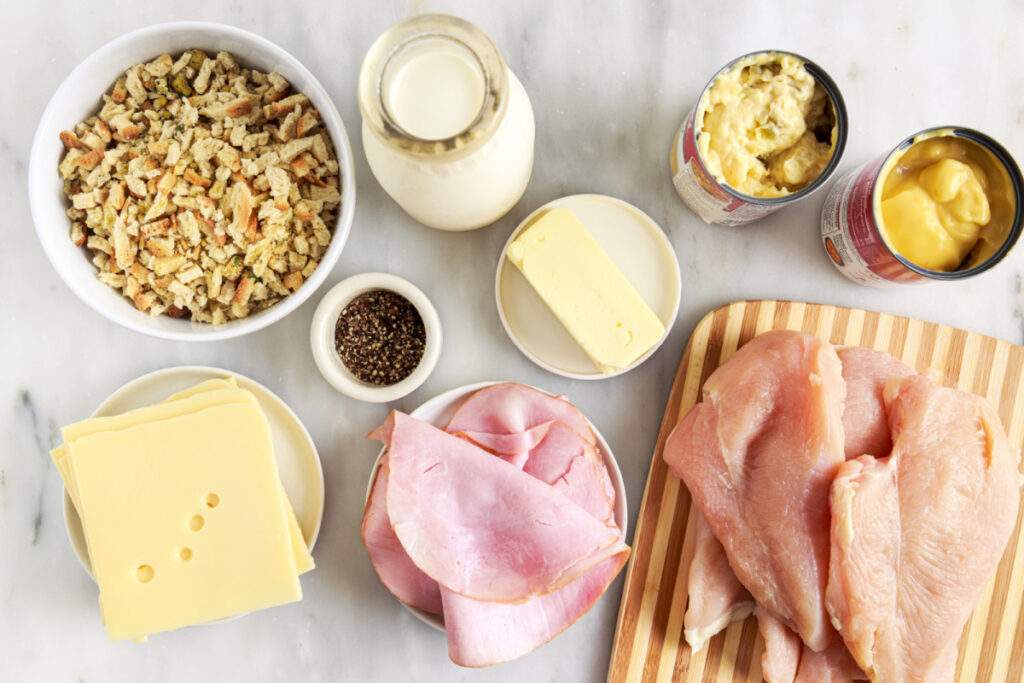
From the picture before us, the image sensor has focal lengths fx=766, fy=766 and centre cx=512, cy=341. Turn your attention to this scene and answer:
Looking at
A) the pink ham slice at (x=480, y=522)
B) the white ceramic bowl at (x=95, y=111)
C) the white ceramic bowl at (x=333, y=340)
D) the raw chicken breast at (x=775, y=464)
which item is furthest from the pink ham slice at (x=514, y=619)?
the white ceramic bowl at (x=95, y=111)

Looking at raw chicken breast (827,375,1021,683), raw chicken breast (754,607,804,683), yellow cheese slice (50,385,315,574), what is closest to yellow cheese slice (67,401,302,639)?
yellow cheese slice (50,385,315,574)

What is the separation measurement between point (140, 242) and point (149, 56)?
258 mm

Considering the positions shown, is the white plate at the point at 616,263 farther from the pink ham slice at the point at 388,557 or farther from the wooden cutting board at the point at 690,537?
the pink ham slice at the point at 388,557

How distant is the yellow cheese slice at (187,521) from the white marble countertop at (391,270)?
0.17 meters

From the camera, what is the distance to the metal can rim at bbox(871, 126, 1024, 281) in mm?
977

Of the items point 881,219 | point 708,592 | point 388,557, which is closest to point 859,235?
point 881,219

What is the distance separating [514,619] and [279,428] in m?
0.44

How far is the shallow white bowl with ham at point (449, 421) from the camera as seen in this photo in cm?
111

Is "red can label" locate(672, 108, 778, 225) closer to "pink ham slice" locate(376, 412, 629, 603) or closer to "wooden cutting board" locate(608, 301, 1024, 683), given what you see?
"wooden cutting board" locate(608, 301, 1024, 683)

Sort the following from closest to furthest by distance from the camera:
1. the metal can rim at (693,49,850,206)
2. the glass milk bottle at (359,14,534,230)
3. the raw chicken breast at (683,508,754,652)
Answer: the glass milk bottle at (359,14,534,230) → the metal can rim at (693,49,850,206) → the raw chicken breast at (683,508,754,652)

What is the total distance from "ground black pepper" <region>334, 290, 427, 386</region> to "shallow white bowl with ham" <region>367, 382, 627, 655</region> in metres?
0.06

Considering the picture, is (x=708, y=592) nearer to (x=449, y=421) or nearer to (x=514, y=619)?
(x=514, y=619)

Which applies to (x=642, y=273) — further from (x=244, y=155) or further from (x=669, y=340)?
(x=244, y=155)

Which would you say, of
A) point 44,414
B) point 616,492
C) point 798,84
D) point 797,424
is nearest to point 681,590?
point 616,492
